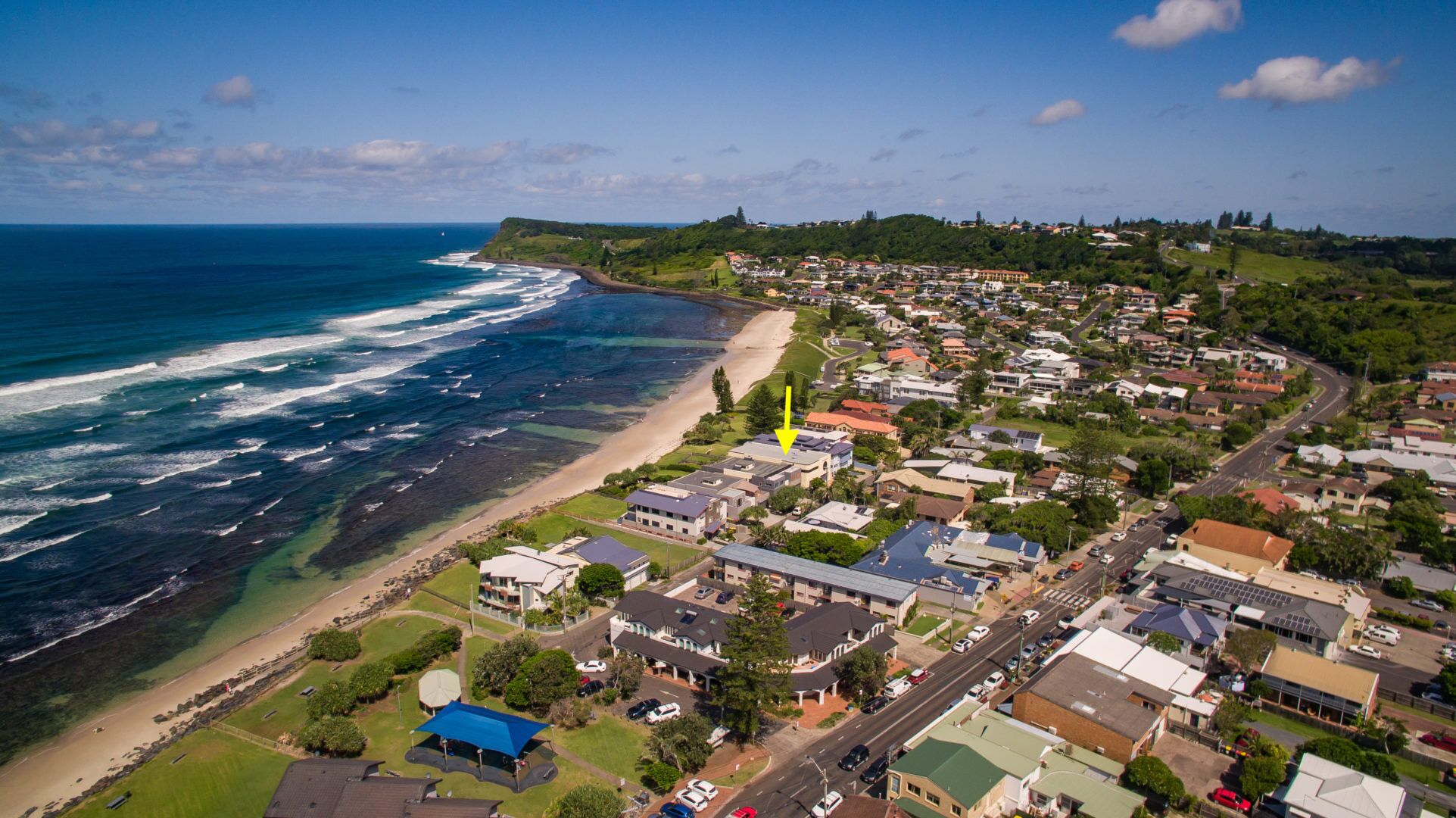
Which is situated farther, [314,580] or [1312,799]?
[314,580]

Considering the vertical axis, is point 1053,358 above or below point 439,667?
above

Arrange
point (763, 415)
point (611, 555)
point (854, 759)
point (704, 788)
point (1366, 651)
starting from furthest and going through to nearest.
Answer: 1. point (763, 415)
2. point (611, 555)
3. point (1366, 651)
4. point (854, 759)
5. point (704, 788)

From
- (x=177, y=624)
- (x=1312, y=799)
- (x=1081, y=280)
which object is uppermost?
(x=1081, y=280)

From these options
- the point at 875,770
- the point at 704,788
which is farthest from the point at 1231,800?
the point at 704,788

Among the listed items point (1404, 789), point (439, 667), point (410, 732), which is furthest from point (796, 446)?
point (1404, 789)

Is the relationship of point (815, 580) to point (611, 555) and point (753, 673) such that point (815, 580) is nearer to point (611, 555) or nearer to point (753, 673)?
point (611, 555)

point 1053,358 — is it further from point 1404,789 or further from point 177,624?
point 177,624

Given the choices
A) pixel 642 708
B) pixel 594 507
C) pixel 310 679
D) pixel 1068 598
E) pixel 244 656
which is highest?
pixel 1068 598

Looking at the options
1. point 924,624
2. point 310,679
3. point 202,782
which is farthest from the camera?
point 924,624

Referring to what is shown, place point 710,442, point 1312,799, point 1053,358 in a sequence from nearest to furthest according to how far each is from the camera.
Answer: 1. point 1312,799
2. point 710,442
3. point 1053,358
